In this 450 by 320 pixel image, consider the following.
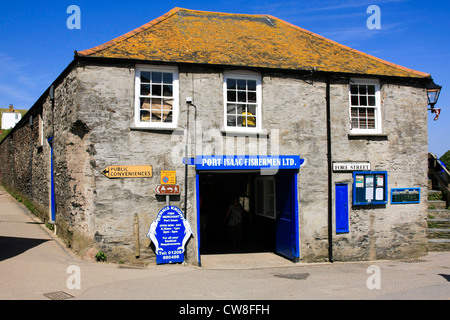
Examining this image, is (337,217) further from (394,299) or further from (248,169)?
(394,299)

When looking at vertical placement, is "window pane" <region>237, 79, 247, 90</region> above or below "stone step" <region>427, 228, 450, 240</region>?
above

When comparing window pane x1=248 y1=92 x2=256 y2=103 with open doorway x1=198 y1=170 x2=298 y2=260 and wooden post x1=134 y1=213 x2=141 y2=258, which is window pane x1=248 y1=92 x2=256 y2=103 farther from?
wooden post x1=134 y1=213 x2=141 y2=258

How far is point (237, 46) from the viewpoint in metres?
12.8

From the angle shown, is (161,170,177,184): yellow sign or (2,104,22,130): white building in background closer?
(161,170,177,184): yellow sign

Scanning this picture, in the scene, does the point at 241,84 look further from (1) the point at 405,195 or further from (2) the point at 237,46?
(1) the point at 405,195

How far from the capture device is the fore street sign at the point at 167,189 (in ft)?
35.3

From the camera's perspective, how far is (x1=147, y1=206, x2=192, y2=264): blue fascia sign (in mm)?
10641

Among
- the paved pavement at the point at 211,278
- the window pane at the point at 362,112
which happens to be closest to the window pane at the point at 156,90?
the paved pavement at the point at 211,278

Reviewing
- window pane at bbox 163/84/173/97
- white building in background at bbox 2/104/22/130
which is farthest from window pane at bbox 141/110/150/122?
white building in background at bbox 2/104/22/130

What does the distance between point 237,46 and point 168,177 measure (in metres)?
4.92

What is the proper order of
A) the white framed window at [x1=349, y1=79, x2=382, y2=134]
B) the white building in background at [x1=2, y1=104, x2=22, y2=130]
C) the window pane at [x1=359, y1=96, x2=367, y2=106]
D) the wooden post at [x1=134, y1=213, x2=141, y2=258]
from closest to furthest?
the wooden post at [x1=134, y1=213, x2=141, y2=258], the white framed window at [x1=349, y1=79, x2=382, y2=134], the window pane at [x1=359, y1=96, x2=367, y2=106], the white building in background at [x1=2, y1=104, x2=22, y2=130]

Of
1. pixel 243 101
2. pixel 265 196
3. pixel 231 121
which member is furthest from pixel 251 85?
pixel 265 196

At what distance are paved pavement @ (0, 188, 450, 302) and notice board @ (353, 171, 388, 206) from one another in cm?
191

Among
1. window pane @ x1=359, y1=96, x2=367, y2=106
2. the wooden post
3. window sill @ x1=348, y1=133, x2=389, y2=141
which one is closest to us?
the wooden post
